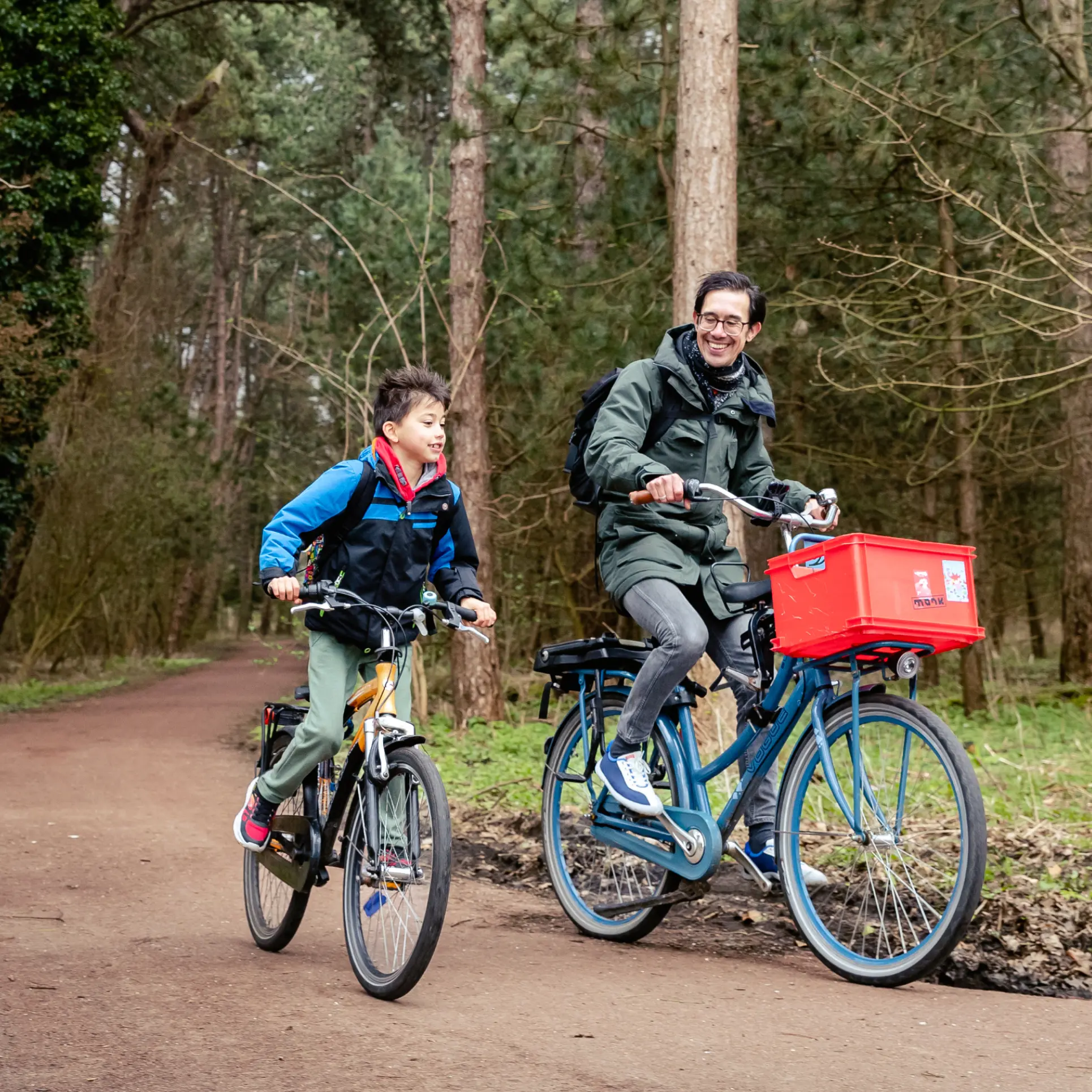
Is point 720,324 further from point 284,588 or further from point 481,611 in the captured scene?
point 284,588

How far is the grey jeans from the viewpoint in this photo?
17.2ft

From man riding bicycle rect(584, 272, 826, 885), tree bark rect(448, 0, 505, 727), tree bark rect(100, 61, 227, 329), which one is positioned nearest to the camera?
man riding bicycle rect(584, 272, 826, 885)

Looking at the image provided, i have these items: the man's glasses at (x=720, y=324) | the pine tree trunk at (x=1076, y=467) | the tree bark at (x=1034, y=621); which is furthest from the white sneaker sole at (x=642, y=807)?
the tree bark at (x=1034, y=621)

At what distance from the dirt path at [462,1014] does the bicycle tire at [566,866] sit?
90mm

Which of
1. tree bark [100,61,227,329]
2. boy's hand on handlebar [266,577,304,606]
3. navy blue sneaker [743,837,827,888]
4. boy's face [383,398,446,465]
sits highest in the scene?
tree bark [100,61,227,329]

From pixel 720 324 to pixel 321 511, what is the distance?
1625 millimetres

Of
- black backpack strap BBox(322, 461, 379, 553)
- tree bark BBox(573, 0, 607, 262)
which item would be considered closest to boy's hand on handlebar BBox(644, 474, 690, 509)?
black backpack strap BBox(322, 461, 379, 553)

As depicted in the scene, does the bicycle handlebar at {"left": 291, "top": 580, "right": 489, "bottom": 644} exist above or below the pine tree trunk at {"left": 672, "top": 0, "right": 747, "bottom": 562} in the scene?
below

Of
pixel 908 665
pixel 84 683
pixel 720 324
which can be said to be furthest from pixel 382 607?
pixel 84 683

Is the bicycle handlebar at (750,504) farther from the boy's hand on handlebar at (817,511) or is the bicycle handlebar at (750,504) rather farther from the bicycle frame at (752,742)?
the bicycle frame at (752,742)

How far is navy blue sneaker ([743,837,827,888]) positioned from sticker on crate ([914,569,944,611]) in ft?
3.53

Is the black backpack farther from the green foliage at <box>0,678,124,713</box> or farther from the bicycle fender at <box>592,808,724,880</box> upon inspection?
the green foliage at <box>0,678,124,713</box>

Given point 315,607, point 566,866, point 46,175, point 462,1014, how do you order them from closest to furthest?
point 462,1014, point 315,607, point 566,866, point 46,175

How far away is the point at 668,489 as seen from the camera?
16.1 feet
